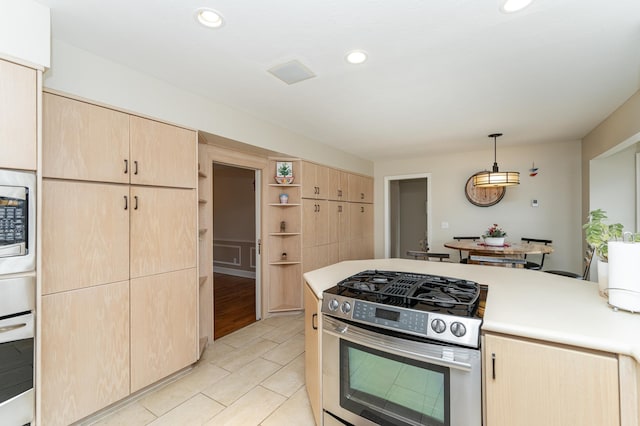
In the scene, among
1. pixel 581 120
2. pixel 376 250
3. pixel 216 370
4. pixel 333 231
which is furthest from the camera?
pixel 376 250

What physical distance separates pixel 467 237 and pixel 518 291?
352 cm

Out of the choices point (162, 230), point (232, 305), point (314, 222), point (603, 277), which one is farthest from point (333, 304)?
point (232, 305)

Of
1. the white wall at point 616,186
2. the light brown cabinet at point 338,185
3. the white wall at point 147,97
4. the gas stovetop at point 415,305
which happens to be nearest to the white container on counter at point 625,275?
the gas stovetop at point 415,305

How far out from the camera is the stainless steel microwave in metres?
1.30

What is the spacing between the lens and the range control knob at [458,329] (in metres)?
1.14

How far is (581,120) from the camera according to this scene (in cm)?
328

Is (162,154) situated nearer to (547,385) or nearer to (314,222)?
(314,222)

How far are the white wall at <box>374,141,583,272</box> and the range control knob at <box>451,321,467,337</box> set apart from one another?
13.4ft

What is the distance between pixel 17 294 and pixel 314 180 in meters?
3.17

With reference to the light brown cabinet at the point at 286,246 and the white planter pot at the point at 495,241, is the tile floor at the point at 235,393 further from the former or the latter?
the white planter pot at the point at 495,241

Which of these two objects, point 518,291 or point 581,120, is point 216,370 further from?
point 581,120

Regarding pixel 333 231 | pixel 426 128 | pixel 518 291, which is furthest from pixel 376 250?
pixel 518 291

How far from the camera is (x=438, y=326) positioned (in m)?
1.18

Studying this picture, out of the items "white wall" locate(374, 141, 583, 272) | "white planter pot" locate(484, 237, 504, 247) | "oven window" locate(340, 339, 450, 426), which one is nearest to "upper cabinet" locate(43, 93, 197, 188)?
"oven window" locate(340, 339, 450, 426)
